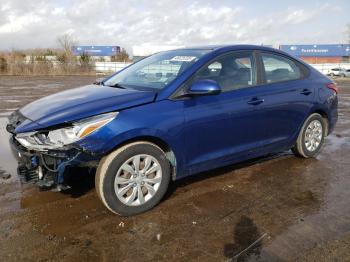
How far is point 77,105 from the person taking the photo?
3.98m

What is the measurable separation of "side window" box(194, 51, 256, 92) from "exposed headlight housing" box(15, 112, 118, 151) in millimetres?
1282

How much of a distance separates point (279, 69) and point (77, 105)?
2947 mm

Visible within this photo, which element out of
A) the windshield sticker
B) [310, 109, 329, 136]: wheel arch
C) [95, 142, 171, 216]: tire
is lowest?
[95, 142, 171, 216]: tire

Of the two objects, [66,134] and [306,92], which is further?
[306,92]

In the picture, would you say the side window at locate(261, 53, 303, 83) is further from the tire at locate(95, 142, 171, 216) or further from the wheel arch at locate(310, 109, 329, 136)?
the tire at locate(95, 142, 171, 216)

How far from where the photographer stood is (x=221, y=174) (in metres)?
5.34

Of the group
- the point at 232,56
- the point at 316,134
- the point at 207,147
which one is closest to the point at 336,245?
the point at 207,147

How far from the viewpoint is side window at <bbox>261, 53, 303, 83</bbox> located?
17.3 feet

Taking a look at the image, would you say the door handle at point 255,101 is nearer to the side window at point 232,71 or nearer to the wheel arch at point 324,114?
the side window at point 232,71

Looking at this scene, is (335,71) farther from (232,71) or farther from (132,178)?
(132,178)

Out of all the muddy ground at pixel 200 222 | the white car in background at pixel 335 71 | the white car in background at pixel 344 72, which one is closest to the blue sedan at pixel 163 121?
the muddy ground at pixel 200 222

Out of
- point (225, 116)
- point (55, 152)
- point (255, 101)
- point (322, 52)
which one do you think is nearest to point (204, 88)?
point (225, 116)

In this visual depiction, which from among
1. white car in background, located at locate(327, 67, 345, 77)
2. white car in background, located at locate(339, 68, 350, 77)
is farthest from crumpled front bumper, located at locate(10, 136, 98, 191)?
white car in background, located at locate(327, 67, 345, 77)

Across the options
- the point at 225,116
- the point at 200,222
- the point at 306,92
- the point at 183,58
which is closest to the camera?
the point at 200,222
